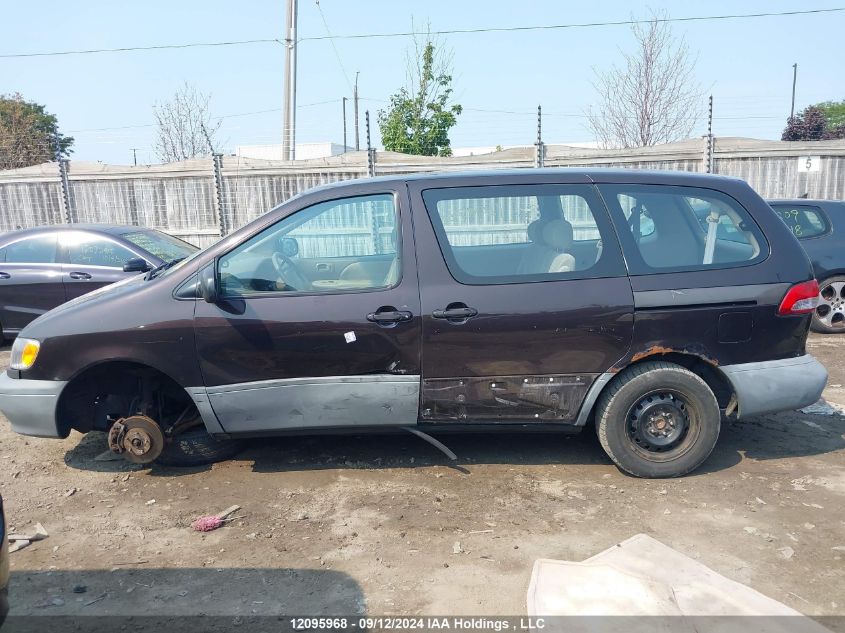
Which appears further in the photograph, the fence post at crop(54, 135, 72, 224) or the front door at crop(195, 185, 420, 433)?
the fence post at crop(54, 135, 72, 224)

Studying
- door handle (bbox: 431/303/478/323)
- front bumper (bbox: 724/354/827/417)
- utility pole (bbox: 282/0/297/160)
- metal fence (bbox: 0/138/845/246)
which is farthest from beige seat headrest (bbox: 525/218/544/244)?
utility pole (bbox: 282/0/297/160)

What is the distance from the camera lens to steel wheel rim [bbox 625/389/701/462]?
4.04m

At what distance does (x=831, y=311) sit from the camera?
8031 mm

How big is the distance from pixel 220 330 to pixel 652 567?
2.68 meters

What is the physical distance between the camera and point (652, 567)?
3.15 m

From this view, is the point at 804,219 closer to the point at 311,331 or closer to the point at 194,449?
the point at 311,331

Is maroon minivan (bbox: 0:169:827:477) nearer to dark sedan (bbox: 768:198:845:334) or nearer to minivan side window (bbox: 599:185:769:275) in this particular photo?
minivan side window (bbox: 599:185:769:275)

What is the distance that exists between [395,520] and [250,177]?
458 inches

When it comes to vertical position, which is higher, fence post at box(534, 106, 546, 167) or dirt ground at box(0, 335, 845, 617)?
fence post at box(534, 106, 546, 167)

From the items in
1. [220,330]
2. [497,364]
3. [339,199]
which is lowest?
[497,364]

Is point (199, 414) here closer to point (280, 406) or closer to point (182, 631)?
point (280, 406)

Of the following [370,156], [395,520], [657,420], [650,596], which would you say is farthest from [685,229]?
[370,156]

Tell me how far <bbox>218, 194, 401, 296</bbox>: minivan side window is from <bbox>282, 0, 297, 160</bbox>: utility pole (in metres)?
12.9

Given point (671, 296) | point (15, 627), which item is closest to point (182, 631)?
point (15, 627)
